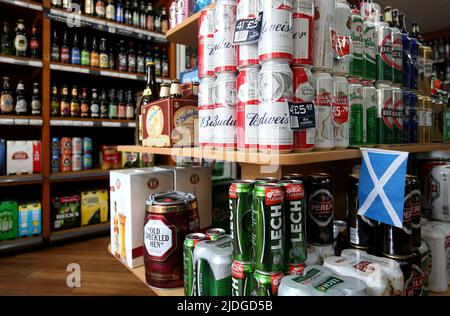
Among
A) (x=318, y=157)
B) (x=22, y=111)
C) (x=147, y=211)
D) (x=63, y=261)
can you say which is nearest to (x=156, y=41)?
(x=22, y=111)

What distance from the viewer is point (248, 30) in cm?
78

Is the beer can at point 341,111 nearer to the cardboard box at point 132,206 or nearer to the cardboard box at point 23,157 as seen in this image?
the cardboard box at point 132,206

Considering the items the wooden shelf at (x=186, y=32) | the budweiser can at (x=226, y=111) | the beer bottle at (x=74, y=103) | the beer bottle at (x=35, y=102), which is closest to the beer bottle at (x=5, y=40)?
the beer bottle at (x=35, y=102)

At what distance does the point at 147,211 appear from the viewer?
3.24ft

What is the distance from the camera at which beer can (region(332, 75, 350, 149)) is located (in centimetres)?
83

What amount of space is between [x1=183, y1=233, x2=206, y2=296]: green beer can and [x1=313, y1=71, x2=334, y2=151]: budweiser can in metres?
0.43

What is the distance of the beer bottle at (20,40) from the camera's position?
2510 mm

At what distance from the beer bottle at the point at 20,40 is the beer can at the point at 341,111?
2631mm

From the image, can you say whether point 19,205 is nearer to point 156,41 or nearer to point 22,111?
point 22,111

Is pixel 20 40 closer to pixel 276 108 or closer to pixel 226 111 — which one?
pixel 226 111

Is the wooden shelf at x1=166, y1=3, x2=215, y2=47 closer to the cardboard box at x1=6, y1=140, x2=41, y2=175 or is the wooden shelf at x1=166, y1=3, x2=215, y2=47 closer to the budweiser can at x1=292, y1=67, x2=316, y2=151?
the budweiser can at x1=292, y1=67, x2=316, y2=151

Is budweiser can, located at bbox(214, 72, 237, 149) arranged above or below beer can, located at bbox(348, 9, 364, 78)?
below

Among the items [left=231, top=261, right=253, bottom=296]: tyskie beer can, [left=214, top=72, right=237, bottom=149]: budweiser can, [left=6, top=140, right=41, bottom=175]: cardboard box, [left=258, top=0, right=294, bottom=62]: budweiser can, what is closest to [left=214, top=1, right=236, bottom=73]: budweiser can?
[left=214, top=72, right=237, bottom=149]: budweiser can

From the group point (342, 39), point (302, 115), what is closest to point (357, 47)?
point (342, 39)
